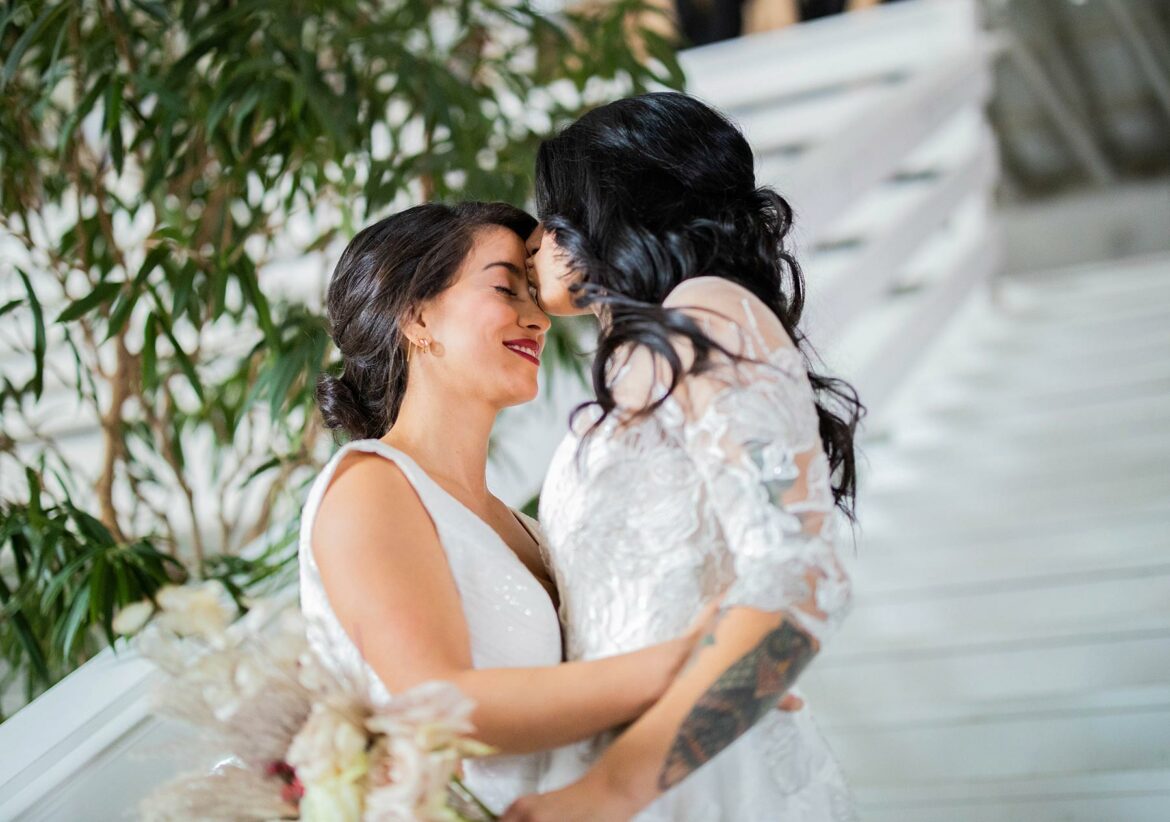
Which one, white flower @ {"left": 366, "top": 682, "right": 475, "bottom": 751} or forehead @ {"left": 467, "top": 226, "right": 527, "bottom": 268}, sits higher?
forehead @ {"left": 467, "top": 226, "right": 527, "bottom": 268}

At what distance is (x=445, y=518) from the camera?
1417mm

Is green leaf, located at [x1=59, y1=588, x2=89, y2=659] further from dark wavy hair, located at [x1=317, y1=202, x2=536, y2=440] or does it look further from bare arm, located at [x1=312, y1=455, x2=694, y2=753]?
bare arm, located at [x1=312, y1=455, x2=694, y2=753]

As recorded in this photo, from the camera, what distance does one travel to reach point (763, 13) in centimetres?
688

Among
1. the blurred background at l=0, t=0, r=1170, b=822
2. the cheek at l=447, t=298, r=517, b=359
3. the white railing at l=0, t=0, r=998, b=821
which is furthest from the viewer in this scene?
the blurred background at l=0, t=0, r=1170, b=822

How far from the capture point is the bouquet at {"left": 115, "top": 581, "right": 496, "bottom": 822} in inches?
41.1

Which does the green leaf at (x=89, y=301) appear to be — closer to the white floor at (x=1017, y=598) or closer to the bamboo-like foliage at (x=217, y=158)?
the bamboo-like foliage at (x=217, y=158)

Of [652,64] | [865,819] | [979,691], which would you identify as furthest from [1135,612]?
[652,64]

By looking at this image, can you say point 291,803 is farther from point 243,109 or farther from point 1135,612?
point 1135,612

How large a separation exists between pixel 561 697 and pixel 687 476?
0.27 meters

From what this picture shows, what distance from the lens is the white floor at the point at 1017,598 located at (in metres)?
2.50

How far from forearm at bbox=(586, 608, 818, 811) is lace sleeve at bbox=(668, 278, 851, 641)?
0.02 m

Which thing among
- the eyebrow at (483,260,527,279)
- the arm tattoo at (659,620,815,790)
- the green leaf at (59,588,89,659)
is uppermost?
the eyebrow at (483,260,527,279)

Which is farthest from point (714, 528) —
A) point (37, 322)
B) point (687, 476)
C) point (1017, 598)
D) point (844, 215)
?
point (844, 215)

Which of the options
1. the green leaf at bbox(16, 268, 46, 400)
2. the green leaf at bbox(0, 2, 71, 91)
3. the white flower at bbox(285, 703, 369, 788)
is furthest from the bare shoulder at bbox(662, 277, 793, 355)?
the green leaf at bbox(0, 2, 71, 91)
